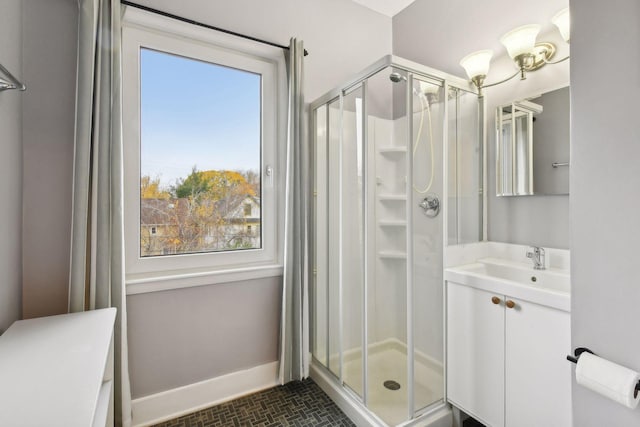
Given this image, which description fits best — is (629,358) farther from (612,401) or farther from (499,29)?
(499,29)

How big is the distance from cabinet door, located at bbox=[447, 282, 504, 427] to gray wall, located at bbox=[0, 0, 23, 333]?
6.66 ft

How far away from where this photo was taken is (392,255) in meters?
1.67

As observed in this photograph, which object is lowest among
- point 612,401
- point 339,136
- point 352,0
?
point 612,401

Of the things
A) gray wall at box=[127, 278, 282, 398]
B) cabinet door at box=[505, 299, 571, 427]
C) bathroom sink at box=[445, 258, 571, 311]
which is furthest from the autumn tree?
cabinet door at box=[505, 299, 571, 427]

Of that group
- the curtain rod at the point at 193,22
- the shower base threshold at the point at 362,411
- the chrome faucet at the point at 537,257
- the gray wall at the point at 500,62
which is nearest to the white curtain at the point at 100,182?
the curtain rod at the point at 193,22

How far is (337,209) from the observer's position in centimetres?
194

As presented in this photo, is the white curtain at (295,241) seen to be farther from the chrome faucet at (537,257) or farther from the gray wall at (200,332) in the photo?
the chrome faucet at (537,257)

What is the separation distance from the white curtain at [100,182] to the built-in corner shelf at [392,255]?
1385 mm

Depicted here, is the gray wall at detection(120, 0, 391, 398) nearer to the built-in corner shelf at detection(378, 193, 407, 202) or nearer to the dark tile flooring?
the dark tile flooring

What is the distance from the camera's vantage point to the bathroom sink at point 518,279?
122 centimetres

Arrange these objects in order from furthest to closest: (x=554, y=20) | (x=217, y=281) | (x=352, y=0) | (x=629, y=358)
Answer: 1. (x=352, y=0)
2. (x=217, y=281)
3. (x=554, y=20)
4. (x=629, y=358)

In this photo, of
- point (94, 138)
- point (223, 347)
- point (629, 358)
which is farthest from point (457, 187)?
point (94, 138)

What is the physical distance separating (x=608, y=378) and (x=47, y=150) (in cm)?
232

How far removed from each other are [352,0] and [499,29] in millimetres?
1178
